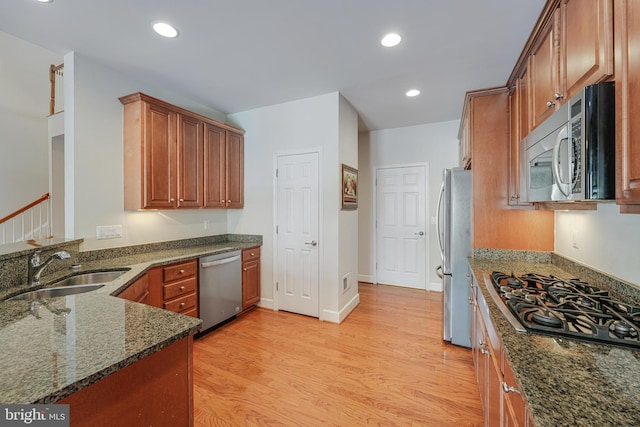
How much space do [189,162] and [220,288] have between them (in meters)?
1.43

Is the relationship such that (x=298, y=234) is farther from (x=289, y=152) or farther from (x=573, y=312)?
(x=573, y=312)

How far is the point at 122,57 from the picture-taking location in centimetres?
238

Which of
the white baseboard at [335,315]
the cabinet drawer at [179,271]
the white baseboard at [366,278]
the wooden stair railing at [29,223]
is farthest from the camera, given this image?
the white baseboard at [366,278]

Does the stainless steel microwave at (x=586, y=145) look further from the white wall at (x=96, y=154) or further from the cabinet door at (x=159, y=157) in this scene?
the white wall at (x=96, y=154)

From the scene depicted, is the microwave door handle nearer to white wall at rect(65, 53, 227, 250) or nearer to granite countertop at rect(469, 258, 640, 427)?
granite countertop at rect(469, 258, 640, 427)

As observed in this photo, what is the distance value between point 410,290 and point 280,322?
2.27 metres

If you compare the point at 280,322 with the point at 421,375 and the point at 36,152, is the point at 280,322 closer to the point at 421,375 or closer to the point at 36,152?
the point at 421,375

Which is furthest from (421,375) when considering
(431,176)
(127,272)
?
(431,176)

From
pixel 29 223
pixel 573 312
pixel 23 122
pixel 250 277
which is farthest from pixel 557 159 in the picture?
pixel 23 122

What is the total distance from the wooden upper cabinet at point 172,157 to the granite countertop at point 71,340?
4.46 ft

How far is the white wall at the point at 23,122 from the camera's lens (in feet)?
13.4

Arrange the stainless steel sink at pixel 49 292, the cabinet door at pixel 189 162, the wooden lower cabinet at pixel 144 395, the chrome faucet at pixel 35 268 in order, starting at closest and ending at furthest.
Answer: the wooden lower cabinet at pixel 144 395 < the stainless steel sink at pixel 49 292 < the chrome faucet at pixel 35 268 < the cabinet door at pixel 189 162

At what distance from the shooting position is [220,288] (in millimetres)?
2975

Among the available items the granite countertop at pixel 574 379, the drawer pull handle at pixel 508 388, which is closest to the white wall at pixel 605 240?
the granite countertop at pixel 574 379
